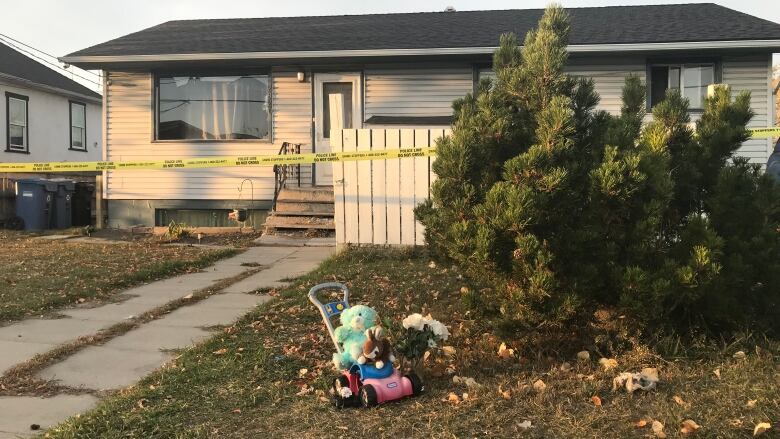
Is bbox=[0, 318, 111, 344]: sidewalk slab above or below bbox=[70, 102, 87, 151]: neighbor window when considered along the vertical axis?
below

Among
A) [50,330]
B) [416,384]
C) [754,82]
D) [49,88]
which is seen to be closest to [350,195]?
[50,330]

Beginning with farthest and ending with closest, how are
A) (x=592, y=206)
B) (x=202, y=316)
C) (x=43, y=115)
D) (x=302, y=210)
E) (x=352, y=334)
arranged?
(x=43, y=115) < (x=302, y=210) < (x=202, y=316) < (x=592, y=206) < (x=352, y=334)

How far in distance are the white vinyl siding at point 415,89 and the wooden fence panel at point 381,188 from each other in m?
4.54

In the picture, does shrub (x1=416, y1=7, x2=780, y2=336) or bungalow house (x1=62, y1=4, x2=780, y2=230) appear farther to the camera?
bungalow house (x1=62, y1=4, x2=780, y2=230)

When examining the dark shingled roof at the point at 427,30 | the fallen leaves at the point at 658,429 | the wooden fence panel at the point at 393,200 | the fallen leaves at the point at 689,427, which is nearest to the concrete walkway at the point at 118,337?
the wooden fence panel at the point at 393,200

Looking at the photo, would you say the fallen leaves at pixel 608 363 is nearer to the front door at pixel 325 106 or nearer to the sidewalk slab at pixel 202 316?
the sidewalk slab at pixel 202 316

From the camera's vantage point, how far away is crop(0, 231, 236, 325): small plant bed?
6.50m

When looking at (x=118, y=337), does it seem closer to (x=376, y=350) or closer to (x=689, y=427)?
(x=376, y=350)

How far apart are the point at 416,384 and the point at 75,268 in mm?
6191

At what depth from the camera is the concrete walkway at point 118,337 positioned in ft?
12.6

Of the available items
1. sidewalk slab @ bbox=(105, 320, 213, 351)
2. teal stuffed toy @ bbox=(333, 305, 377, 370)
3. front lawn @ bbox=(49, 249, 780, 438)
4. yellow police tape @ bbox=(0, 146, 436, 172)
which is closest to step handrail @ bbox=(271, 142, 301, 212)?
yellow police tape @ bbox=(0, 146, 436, 172)

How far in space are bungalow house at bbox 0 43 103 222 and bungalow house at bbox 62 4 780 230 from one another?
5.28 metres

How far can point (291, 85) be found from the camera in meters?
12.6

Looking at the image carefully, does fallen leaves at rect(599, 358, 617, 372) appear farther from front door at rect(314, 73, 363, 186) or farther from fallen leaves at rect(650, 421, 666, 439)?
front door at rect(314, 73, 363, 186)
